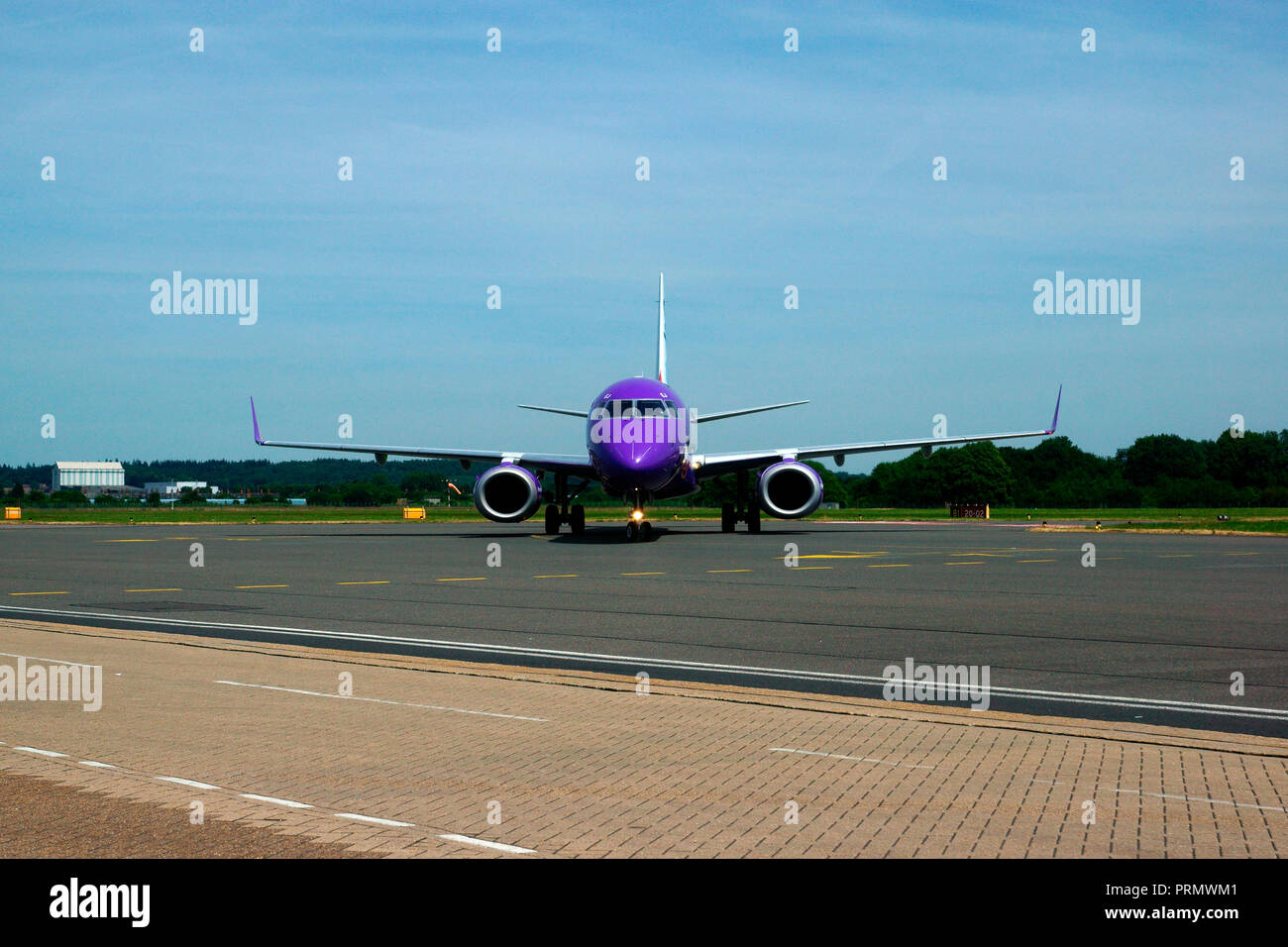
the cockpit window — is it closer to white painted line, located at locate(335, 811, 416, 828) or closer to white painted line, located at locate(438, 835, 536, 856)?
white painted line, located at locate(335, 811, 416, 828)

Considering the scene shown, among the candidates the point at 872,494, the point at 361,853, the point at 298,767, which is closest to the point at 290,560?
the point at 298,767

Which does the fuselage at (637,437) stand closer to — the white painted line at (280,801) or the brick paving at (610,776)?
the brick paving at (610,776)

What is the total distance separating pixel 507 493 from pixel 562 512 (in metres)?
5.01

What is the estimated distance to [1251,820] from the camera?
6484mm

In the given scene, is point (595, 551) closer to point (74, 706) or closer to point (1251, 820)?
point (74, 706)

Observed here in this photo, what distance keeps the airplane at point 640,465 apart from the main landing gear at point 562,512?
1.8 inches

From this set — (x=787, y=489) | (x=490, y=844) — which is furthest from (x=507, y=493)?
(x=490, y=844)

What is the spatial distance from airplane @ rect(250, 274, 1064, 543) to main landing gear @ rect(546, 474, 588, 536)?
4 cm

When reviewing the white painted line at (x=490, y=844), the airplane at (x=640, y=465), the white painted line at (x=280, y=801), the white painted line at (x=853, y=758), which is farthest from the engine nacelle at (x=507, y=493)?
the white painted line at (x=490, y=844)

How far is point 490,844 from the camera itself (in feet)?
20.0

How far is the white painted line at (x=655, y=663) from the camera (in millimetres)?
10133

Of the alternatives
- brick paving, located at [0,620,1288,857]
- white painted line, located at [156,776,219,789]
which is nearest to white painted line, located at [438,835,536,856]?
brick paving, located at [0,620,1288,857]

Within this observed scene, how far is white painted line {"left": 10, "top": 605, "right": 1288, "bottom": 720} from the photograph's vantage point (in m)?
10.1
